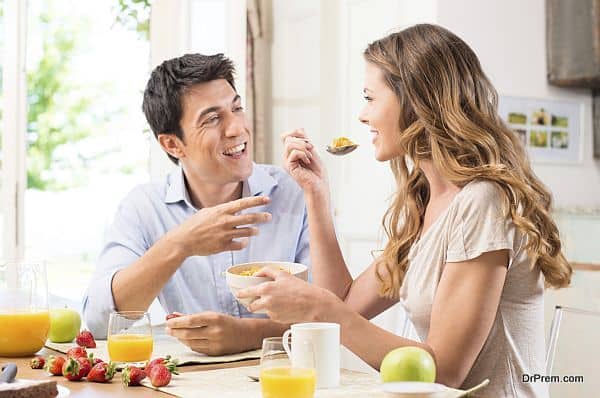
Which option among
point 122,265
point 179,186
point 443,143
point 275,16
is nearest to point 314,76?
point 275,16

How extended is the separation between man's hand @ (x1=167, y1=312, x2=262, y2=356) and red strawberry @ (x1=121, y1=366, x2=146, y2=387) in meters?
0.30

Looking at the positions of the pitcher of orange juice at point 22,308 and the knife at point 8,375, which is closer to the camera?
the knife at point 8,375

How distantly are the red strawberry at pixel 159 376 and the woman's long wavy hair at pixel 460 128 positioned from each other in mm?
740

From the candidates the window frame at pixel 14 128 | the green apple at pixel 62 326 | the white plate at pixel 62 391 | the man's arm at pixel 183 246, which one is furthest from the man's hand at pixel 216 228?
the window frame at pixel 14 128

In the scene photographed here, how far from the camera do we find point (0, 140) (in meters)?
4.34

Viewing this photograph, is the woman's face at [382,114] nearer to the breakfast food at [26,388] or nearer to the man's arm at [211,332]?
the man's arm at [211,332]

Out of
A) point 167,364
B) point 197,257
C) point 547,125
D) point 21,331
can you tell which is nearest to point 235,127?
point 197,257

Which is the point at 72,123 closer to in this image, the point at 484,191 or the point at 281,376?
the point at 484,191

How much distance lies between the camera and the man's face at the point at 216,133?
8.02 ft

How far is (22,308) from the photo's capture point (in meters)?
1.83

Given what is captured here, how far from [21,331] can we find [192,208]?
2.47ft

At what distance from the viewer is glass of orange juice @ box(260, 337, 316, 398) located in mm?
1325

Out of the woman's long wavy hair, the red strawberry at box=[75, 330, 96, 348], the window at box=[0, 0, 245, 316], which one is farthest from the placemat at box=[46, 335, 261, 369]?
the window at box=[0, 0, 245, 316]

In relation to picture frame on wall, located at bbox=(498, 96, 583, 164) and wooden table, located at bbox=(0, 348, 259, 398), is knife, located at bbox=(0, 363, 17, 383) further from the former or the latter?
picture frame on wall, located at bbox=(498, 96, 583, 164)
